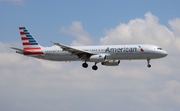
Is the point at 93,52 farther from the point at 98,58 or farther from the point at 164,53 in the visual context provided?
the point at 164,53

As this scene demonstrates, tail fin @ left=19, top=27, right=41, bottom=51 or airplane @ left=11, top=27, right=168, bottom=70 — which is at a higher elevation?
tail fin @ left=19, top=27, right=41, bottom=51

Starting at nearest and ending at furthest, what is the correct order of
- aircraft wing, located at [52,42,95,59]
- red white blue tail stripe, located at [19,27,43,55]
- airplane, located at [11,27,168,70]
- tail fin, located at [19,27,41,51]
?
airplane, located at [11,27,168,70], aircraft wing, located at [52,42,95,59], red white blue tail stripe, located at [19,27,43,55], tail fin, located at [19,27,41,51]

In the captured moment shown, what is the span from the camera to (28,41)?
9700cm

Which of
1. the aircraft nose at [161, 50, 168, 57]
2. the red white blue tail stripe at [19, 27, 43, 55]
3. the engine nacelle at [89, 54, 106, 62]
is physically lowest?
the engine nacelle at [89, 54, 106, 62]

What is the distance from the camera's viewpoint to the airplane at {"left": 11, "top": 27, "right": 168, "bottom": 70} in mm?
83500

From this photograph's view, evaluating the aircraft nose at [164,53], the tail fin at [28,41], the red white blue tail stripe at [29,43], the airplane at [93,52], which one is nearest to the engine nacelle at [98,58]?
the airplane at [93,52]

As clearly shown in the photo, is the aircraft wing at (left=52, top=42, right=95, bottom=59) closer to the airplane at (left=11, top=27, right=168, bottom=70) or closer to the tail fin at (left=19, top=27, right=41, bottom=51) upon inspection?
the airplane at (left=11, top=27, right=168, bottom=70)

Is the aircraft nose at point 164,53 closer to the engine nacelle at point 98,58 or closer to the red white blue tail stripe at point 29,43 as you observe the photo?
the engine nacelle at point 98,58

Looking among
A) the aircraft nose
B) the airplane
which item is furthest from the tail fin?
the aircraft nose

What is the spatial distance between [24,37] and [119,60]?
21693 millimetres

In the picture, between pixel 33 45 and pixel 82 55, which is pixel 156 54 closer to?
pixel 82 55

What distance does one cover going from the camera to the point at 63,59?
9069 centimetres

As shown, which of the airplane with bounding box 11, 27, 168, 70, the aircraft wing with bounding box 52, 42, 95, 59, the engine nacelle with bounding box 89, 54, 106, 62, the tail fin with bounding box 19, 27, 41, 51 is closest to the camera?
the airplane with bounding box 11, 27, 168, 70

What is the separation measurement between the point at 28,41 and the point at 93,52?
16.5 m
